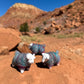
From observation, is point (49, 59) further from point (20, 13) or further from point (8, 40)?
point (20, 13)

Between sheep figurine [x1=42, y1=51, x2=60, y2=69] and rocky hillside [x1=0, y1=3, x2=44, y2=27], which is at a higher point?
rocky hillside [x1=0, y1=3, x2=44, y2=27]

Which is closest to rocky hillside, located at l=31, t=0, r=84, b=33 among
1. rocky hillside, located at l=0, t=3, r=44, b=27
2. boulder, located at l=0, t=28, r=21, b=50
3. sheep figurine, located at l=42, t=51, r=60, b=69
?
boulder, located at l=0, t=28, r=21, b=50

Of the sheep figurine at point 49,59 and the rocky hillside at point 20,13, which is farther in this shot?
the rocky hillside at point 20,13

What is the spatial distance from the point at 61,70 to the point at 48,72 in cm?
59

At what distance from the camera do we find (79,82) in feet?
9.34

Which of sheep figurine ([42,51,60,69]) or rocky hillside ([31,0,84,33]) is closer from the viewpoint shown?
sheep figurine ([42,51,60,69])

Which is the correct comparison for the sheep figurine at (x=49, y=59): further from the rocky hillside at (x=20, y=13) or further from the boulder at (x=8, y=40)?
the rocky hillside at (x=20, y=13)

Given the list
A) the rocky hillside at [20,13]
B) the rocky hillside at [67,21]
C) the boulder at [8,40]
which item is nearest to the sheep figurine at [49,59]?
the boulder at [8,40]

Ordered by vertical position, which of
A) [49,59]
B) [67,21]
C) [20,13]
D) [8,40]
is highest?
[20,13]

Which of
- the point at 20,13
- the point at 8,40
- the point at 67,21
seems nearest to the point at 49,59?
the point at 8,40

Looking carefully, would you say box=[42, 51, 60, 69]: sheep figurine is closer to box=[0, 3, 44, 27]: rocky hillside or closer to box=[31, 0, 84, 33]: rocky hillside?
box=[31, 0, 84, 33]: rocky hillside

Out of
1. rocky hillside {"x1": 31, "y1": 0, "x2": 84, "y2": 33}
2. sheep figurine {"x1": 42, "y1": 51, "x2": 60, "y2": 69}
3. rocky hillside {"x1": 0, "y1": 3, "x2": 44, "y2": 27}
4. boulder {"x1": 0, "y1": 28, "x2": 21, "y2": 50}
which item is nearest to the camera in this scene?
sheep figurine {"x1": 42, "y1": 51, "x2": 60, "y2": 69}

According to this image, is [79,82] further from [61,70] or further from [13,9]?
[13,9]

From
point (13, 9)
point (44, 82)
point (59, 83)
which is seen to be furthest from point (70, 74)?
point (13, 9)
